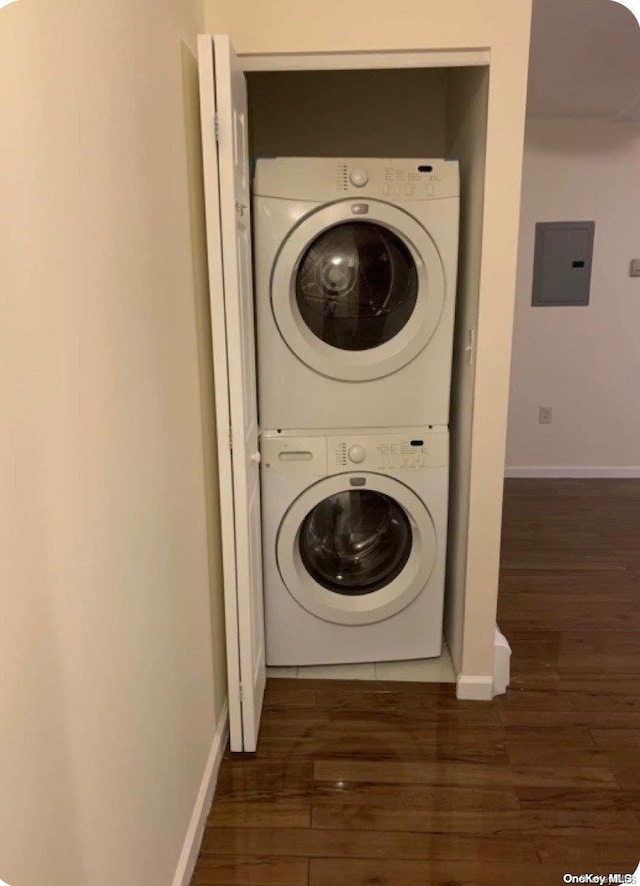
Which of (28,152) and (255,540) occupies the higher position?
(28,152)

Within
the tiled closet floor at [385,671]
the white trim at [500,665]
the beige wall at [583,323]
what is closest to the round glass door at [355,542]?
the tiled closet floor at [385,671]

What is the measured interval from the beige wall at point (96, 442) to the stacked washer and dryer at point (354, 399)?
0.50 m

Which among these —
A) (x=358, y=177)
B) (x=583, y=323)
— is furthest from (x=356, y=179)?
(x=583, y=323)

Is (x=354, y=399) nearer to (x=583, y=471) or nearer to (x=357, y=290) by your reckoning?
(x=357, y=290)

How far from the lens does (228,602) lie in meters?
1.88

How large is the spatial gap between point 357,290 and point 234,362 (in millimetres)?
647

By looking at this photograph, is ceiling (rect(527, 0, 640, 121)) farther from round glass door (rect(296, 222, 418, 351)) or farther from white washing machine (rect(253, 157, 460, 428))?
round glass door (rect(296, 222, 418, 351))

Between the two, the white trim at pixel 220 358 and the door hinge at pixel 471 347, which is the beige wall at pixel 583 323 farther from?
the white trim at pixel 220 358

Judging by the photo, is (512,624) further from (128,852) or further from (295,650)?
(128,852)

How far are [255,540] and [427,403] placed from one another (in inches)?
27.4

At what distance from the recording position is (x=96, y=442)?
1035mm

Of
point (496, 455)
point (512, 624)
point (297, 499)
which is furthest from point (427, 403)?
point (512, 624)

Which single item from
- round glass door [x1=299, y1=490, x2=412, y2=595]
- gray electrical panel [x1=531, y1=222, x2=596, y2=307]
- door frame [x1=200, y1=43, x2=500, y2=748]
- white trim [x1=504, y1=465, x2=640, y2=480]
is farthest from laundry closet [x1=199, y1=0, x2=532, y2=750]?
white trim [x1=504, y1=465, x2=640, y2=480]

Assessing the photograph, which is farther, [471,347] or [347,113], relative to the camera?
[347,113]
